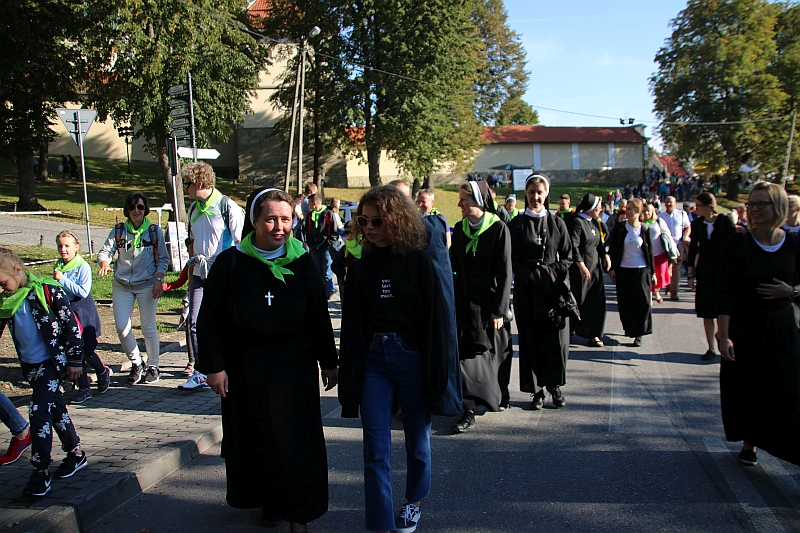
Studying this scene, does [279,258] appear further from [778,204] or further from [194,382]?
[194,382]

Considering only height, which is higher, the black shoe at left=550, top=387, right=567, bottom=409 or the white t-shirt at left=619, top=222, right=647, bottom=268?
the white t-shirt at left=619, top=222, right=647, bottom=268

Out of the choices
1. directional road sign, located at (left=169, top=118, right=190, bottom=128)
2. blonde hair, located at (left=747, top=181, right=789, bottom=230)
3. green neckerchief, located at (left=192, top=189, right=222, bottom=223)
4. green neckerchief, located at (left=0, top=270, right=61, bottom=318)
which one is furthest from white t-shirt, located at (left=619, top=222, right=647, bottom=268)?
green neckerchief, located at (left=0, top=270, right=61, bottom=318)

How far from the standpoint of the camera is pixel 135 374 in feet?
23.7

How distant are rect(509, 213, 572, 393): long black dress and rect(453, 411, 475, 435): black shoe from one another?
2.36 feet

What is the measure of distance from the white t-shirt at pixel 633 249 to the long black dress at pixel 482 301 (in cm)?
455

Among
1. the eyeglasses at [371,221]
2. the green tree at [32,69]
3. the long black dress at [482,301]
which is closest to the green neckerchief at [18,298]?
the eyeglasses at [371,221]

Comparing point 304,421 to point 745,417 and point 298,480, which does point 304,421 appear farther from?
point 745,417

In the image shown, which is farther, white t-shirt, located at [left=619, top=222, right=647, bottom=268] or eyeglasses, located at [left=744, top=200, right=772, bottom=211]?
white t-shirt, located at [left=619, top=222, right=647, bottom=268]

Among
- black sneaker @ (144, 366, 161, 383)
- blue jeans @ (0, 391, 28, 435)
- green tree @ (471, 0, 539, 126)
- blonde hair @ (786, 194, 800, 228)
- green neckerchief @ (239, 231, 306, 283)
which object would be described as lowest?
black sneaker @ (144, 366, 161, 383)

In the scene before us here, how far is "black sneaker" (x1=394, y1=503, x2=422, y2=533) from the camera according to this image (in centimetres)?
388

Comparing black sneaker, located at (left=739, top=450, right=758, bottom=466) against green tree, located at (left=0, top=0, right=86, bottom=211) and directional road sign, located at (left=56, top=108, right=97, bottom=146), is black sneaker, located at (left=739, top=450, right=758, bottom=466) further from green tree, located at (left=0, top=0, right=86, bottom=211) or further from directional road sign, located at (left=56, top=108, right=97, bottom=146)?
green tree, located at (left=0, top=0, right=86, bottom=211)

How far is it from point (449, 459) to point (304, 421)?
68.0 inches

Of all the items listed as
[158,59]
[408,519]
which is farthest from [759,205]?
[158,59]

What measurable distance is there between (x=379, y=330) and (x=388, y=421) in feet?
1.66
